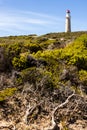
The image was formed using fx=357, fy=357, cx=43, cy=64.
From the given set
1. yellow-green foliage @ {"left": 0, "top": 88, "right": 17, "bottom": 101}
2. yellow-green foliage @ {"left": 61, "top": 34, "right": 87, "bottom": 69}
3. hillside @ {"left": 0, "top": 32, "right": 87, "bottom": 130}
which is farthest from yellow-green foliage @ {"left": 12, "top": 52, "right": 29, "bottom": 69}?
yellow-green foliage @ {"left": 61, "top": 34, "right": 87, "bottom": 69}

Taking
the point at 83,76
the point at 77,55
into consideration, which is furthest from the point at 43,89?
the point at 77,55

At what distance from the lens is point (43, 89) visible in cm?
1606

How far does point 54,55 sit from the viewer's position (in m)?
Result: 18.0

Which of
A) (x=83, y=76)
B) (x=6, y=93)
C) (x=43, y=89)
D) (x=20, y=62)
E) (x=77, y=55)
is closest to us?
(x=6, y=93)

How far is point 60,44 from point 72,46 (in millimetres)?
4120

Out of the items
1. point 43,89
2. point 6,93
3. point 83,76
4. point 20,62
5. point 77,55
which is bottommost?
point 6,93

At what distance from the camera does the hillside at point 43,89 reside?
570 inches

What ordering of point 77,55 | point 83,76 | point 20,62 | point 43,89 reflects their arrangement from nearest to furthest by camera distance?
point 43,89 < point 83,76 < point 20,62 < point 77,55

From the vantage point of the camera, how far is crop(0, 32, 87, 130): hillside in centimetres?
1447

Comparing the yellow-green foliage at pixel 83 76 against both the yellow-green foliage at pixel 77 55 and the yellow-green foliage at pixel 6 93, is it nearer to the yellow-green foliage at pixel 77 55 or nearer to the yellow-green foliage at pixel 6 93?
the yellow-green foliage at pixel 77 55

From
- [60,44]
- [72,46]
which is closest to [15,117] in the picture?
[72,46]

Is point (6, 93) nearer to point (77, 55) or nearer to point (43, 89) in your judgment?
point (43, 89)

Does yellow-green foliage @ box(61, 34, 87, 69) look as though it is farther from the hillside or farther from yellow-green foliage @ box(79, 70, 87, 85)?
yellow-green foliage @ box(79, 70, 87, 85)

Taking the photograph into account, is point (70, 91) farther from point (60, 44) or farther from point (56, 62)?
point (60, 44)
